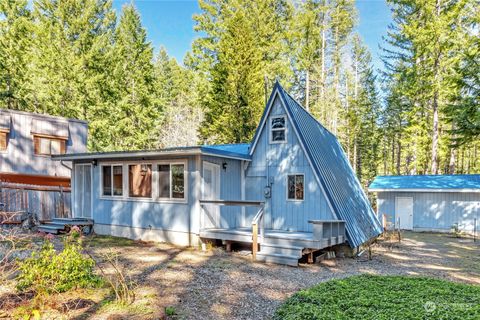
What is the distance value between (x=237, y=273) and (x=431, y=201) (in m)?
15.0

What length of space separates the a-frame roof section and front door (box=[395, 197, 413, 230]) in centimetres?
687

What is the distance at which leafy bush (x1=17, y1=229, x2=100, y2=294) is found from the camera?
446cm

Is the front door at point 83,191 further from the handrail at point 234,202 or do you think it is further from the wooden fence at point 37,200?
the handrail at point 234,202

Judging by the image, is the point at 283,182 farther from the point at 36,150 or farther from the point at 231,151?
the point at 36,150

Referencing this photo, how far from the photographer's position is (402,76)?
2255 centimetres

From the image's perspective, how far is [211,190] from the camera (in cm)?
998

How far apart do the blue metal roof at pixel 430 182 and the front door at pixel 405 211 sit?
820 mm

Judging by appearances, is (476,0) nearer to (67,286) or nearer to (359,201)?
(359,201)

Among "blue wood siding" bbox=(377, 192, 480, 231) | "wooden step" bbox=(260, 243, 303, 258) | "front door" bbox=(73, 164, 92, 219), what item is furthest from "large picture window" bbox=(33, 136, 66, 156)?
"blue wood siding" bbox=(377, 192, 480, 231)

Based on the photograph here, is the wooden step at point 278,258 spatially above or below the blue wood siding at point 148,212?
below

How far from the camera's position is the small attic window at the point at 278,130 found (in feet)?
35.4

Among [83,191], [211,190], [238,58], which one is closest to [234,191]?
[211,190]

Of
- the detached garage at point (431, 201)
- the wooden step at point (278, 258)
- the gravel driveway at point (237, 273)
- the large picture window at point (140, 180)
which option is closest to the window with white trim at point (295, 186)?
the gravel driveway at point (237, 273)

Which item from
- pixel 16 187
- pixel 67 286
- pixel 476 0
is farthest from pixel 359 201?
pixel 16 187
